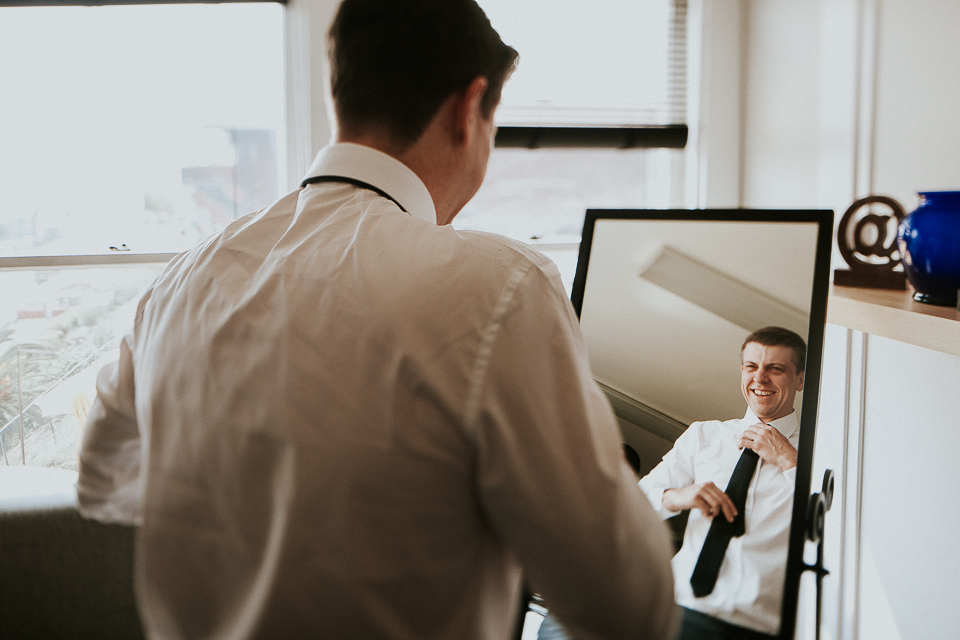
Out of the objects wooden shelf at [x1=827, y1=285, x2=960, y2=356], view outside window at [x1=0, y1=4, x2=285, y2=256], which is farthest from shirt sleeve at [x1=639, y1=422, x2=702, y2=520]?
view outside window at [x1=0, y1=4, x2=285, y2=256]

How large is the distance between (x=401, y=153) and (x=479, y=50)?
6.0 inches

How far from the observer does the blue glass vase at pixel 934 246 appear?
1.13 meters

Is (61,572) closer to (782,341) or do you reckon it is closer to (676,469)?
(676,469)

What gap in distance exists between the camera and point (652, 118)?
7.16ft

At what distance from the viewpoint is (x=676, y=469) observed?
1.27m

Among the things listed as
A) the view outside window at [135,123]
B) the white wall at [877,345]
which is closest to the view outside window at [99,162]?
the view outside window at [135,123]

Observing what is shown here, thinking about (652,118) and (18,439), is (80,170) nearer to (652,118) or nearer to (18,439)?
(18,439)

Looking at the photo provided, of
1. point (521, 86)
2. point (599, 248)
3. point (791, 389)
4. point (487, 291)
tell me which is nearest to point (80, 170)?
point (521, 86)

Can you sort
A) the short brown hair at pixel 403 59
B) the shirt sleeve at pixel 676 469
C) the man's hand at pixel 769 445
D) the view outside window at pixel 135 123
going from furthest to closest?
the view outside window at pixel 135 123 < the shirt sleeve at pixel 676 469 < the man's hand at pixel 769 445 < the short brown hair at pixel 403 59

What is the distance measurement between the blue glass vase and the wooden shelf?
3cm

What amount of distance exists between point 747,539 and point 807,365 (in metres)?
0.31

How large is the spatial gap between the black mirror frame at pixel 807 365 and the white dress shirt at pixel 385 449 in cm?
53

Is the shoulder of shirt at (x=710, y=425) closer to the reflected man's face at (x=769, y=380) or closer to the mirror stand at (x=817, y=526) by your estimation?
the reflected man's face at (x=769, y=380)

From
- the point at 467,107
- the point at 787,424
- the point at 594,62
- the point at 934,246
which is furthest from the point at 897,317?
the point at 594,62
